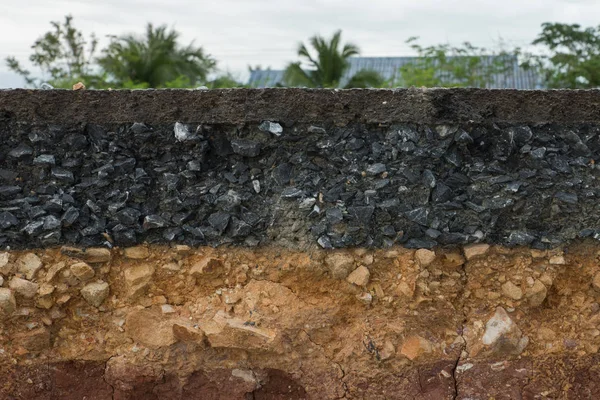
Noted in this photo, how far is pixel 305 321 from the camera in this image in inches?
113

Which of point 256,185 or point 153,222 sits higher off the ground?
point 256,185

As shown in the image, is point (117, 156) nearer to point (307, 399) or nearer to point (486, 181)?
point (307, 399)

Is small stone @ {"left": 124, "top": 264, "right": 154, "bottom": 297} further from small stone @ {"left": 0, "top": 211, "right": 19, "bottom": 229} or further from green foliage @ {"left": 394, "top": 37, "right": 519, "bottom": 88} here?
green foliage @ {"left": 394, "top": 37, "right": 519, "bottom": 88}

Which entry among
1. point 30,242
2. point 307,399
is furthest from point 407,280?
point 30,242

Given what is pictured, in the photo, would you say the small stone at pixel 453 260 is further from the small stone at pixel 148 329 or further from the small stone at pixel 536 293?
the small stone at pixel 148 329

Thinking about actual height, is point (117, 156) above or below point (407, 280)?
above

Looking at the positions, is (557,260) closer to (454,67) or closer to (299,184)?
(299,184)

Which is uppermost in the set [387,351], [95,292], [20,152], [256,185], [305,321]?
[20,152]

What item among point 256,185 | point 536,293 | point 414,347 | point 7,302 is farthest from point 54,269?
point 536,293

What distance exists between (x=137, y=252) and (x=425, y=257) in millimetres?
1097

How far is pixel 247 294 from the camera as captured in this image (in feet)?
9.44

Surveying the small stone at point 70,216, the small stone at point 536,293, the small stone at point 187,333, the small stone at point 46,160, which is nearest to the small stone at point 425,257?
the small stone at point 536,293

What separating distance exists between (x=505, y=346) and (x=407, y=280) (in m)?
0.44

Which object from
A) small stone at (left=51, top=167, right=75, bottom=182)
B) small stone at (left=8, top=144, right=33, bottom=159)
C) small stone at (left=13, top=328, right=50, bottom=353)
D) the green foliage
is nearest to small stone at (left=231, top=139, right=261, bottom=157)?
A: small stone at (left=51, top=167, right=75, bottom=182)
